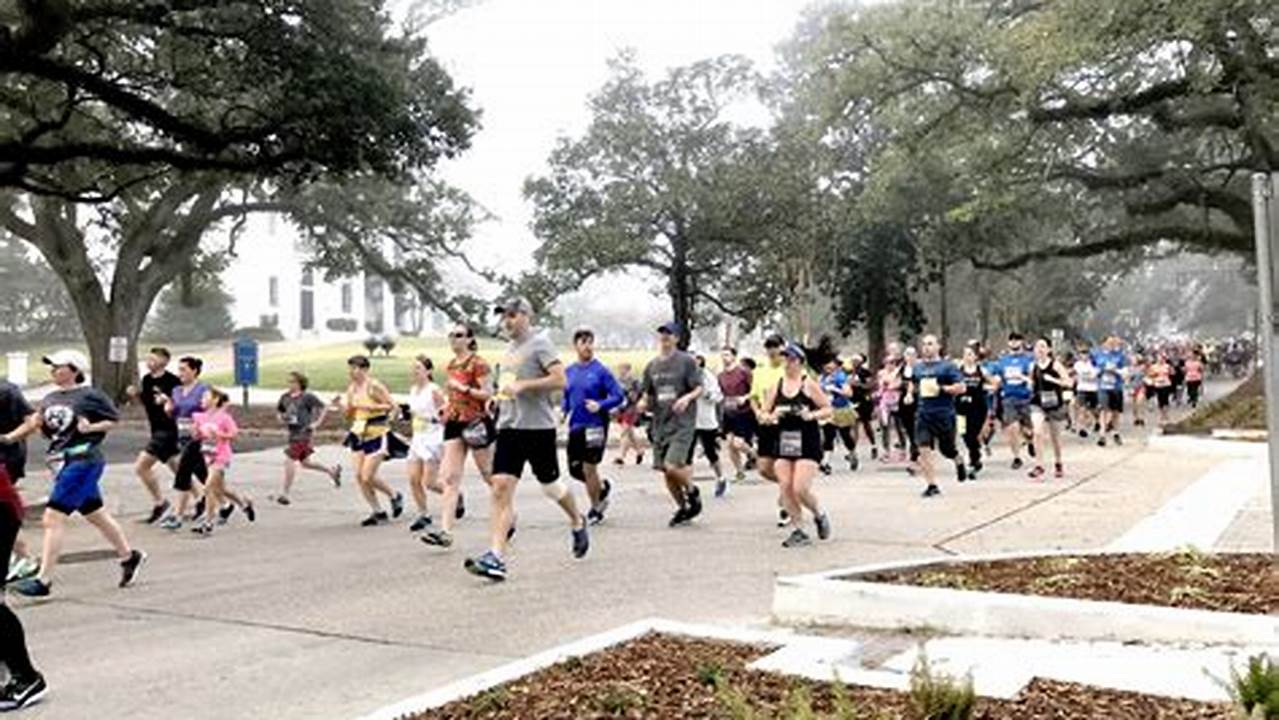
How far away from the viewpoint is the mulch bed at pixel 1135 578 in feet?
20.0

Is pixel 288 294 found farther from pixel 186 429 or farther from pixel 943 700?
pixel 943 700

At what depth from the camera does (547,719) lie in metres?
4.52

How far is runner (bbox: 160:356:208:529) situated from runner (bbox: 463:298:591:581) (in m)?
4.71

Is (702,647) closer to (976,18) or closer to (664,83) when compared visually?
(976,18)

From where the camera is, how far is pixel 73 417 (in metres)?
8.37

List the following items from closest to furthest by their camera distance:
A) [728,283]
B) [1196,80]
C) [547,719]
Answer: [547,719] < [1196,80] < [728,283]

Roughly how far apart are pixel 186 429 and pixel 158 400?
21.1 inches

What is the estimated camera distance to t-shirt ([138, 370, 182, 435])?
12469 mm

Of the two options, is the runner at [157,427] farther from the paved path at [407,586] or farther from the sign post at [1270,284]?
the sign post at [1270,284]

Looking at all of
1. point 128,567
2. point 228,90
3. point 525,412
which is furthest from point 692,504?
point 228,90

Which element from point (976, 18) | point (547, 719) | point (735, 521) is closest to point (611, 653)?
point (547, 719)

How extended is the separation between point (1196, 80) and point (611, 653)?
20968 mm

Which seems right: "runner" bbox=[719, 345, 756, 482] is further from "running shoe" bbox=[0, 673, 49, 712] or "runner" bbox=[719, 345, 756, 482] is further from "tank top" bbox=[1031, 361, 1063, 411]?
"running shoe" bbox=[0, 673, 49, 712]

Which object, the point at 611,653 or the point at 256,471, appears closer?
the point at 611,653
